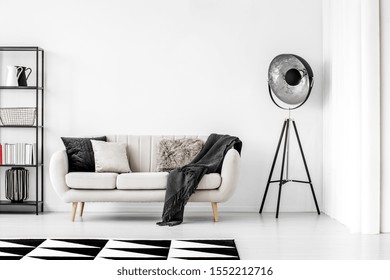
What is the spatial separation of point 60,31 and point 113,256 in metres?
3.48

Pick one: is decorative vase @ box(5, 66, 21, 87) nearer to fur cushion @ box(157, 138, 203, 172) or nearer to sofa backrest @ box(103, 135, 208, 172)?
sofa backrest @ box(103, 135, 208, 172)

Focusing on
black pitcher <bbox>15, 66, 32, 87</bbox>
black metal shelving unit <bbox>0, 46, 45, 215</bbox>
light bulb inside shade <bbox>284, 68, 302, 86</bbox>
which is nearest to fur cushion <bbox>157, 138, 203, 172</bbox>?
light bulb inside shade <bbox>284, 68, 302, 86</bbox>

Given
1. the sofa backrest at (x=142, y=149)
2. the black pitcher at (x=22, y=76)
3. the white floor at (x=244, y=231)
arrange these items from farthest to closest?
the black pitcher at (x=22, y=76), the sofa backrest at (x=142, y=149), the white floor at (x=244, y=231)

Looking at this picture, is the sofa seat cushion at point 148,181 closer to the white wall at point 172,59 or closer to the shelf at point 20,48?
the white wall at point 172,59

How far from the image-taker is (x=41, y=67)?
270 inches

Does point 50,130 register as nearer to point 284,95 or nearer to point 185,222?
point 185,222

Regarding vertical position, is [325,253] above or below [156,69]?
below

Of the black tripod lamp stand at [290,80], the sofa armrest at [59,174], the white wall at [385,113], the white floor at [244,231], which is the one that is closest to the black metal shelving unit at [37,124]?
the white floor at [244,231]

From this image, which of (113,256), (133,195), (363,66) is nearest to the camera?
(113,256)

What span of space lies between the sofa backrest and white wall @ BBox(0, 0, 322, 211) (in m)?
0.25

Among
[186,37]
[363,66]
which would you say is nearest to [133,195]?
[186,37]

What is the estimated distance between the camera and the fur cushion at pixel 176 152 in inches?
250

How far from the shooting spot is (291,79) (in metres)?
6.43

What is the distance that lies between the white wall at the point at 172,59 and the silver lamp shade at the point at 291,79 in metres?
0.39
